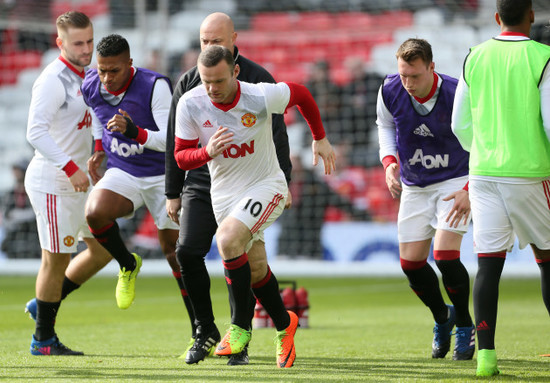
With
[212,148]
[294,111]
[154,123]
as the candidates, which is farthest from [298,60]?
[212,148]

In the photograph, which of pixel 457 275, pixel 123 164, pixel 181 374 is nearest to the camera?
pixel 181 374

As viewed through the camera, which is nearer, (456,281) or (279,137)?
(279,137)

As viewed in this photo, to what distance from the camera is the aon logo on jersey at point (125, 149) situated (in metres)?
6.08

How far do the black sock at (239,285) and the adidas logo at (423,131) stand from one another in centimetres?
155

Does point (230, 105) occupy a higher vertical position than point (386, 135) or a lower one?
higher

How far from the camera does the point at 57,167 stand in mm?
6086

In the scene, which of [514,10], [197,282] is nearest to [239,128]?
[197,282]

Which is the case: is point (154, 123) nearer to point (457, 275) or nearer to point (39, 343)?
point (39, 343)

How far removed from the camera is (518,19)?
448cm

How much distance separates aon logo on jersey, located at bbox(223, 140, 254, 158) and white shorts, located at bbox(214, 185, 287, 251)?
0.20 meters

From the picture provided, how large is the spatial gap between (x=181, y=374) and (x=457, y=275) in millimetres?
1997

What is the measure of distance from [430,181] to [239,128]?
153cm

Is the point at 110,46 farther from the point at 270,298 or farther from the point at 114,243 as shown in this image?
the point at 270,298

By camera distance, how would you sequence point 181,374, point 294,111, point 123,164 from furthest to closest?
1. point 294,111
2. point 123,164
3. point 181,374
